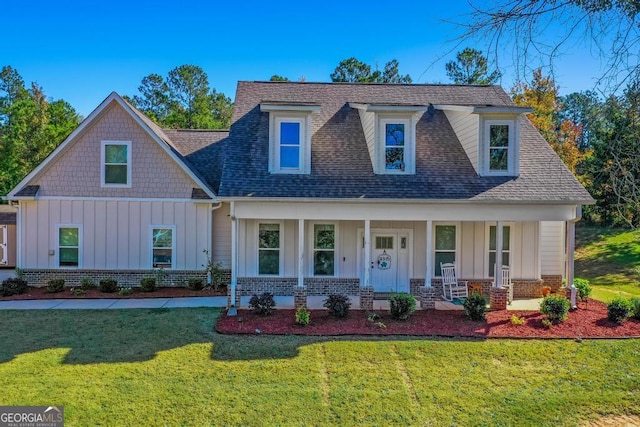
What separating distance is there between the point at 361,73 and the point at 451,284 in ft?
89.9

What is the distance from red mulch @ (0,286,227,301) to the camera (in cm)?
1275

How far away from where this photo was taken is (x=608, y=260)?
75.7 ft

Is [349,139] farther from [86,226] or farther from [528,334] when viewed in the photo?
[86,226]

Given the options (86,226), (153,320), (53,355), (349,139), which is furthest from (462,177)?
(86,226)

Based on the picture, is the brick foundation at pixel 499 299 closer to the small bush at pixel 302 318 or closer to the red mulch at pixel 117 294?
the small bush at pixel 302 318

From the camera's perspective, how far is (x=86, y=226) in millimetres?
14086

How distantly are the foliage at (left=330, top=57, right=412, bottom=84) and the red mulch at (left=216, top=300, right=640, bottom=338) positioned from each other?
95.0 feet

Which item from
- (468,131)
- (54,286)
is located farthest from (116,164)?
(468,131)

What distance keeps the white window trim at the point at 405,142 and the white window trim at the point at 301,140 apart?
2.27 meters

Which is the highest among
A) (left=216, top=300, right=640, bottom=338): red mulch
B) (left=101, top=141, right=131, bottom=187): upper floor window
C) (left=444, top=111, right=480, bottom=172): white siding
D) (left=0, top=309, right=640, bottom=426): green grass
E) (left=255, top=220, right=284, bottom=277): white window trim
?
(left=444, top=111, right=480, bottom=172): white siding

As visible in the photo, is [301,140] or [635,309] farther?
[301,140]

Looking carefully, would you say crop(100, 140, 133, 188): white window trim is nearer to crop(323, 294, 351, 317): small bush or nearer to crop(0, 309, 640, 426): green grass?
crop(0, 309, 640, 426): green grass

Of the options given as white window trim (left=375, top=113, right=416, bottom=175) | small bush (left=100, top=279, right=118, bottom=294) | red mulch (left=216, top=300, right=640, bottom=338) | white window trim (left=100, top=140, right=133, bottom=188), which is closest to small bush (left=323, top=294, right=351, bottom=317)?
red mulch (left=216, top=300, right=640, bottom=338)

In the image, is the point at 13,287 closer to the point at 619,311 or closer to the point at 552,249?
the point at 619,311
